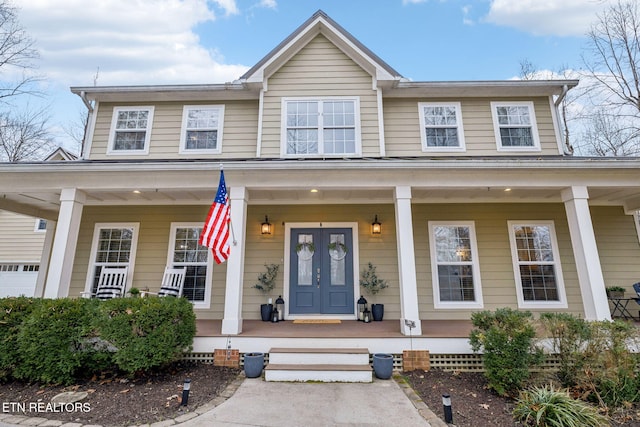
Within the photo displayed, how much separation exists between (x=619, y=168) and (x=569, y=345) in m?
3.47

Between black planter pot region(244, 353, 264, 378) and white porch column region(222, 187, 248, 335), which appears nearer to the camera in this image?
black planter pot region(244, 353, 264, 378)

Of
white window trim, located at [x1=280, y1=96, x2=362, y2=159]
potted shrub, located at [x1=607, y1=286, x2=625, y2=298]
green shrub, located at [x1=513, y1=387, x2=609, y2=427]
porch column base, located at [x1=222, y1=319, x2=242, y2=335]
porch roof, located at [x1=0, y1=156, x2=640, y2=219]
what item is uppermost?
white window trim, located at [x1=280, y1=96, x2=362, y2=159]

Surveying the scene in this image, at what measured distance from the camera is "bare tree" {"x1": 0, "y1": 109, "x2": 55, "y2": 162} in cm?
1417

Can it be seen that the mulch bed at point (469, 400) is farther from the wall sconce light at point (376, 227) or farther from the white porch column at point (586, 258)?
the wall sconce light at point (376, 227)

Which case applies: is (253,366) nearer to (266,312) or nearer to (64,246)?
(266,312)

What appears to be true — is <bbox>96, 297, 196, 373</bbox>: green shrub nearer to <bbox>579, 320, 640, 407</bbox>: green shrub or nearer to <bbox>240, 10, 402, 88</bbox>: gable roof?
<bbox>240, 10, 402, 88</bbox>: gable roof

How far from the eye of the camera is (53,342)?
13.3ft

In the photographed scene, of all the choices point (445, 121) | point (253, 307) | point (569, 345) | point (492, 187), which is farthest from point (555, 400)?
point (445, 121)

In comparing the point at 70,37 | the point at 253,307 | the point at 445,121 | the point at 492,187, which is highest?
the point at 70,37

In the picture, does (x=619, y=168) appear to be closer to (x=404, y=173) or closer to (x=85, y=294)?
(x=404, y=173)

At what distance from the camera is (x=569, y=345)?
3941 millimetres

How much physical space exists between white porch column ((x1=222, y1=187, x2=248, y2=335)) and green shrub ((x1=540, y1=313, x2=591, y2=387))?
15.4 ft

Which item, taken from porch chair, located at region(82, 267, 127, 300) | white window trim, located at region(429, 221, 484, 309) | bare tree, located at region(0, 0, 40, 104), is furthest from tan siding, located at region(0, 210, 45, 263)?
white window trim, located at region(429, 221, 484, 309)

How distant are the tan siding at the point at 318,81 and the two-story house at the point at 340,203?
30mm
